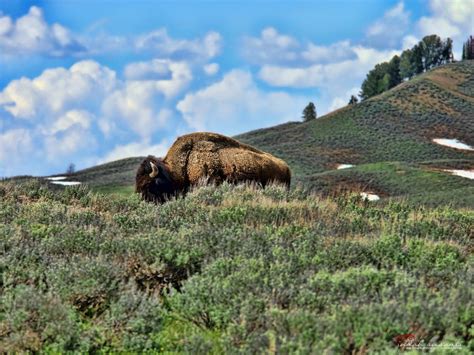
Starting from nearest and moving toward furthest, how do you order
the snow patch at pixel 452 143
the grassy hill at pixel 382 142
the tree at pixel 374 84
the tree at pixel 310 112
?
the grassy hill at pixel 382 142 → the snow patch at pixel 452 143 → the tree at pixel 310 112 → the tree at pixel 374 84

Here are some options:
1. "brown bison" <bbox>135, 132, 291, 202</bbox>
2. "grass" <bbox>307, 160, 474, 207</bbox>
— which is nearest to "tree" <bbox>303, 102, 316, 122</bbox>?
"grass" <bbox>307, 160, 474, 207</bbox>

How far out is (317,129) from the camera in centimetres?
7544

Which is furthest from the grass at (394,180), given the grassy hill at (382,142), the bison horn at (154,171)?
the bison horn at (154,171)

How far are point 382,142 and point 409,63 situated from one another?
5267 centimetres

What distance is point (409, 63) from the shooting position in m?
119

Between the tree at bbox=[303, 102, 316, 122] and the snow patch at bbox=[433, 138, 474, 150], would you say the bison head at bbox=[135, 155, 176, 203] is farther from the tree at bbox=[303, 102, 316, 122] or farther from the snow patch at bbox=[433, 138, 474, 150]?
the tree at bbox=[303, 102, 316, 122]

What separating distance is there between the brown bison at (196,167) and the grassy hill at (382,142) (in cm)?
2757

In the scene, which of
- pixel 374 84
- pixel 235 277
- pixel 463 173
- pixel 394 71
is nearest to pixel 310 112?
pixel 374 84

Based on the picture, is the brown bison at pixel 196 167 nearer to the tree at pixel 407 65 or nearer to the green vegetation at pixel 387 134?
the green vegetation at pixel 387 134

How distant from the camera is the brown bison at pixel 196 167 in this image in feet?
61.2

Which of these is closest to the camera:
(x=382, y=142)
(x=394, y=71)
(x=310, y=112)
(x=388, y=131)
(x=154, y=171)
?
(x=154, y=171)

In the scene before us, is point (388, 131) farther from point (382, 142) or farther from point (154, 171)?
point (154, 171)

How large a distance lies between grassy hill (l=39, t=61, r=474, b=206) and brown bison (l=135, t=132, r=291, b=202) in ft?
90.4

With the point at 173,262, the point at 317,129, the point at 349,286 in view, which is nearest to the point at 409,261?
the point at 349,286
